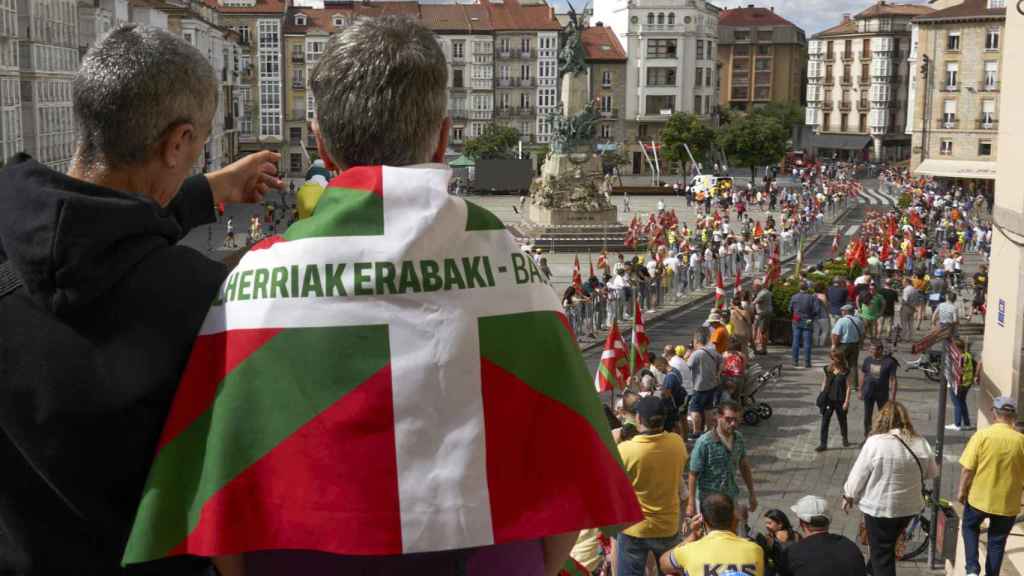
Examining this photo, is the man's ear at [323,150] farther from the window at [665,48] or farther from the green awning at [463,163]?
the window at [665,48]

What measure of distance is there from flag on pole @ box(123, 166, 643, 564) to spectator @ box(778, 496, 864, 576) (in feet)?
16.8

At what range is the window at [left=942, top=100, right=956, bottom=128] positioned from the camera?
263ft

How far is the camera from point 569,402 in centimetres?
232

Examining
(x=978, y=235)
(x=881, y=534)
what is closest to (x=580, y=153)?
(x=978, y=235)

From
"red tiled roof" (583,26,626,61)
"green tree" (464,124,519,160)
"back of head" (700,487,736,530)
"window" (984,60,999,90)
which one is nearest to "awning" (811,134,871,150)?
"red tiled roof" (583,26,626,61)

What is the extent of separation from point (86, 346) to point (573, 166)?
51167mm

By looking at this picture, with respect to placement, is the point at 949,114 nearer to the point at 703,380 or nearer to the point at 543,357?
the point at 703,380

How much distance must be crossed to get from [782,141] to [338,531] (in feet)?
278

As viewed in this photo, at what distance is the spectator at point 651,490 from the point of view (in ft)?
26.9

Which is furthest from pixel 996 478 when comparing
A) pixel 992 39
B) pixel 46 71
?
pixel 992 39

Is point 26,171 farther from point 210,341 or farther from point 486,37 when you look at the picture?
point 486,37

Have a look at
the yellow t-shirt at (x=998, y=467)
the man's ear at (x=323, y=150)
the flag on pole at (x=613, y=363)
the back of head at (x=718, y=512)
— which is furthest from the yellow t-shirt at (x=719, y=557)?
the flag on pole at (x=613, y=363)

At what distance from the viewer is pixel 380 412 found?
218 cm

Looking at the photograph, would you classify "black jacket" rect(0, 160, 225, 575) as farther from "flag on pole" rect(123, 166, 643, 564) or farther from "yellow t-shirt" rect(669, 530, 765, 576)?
"yellow t-shirt" rect(669, 530, 765, 576)
